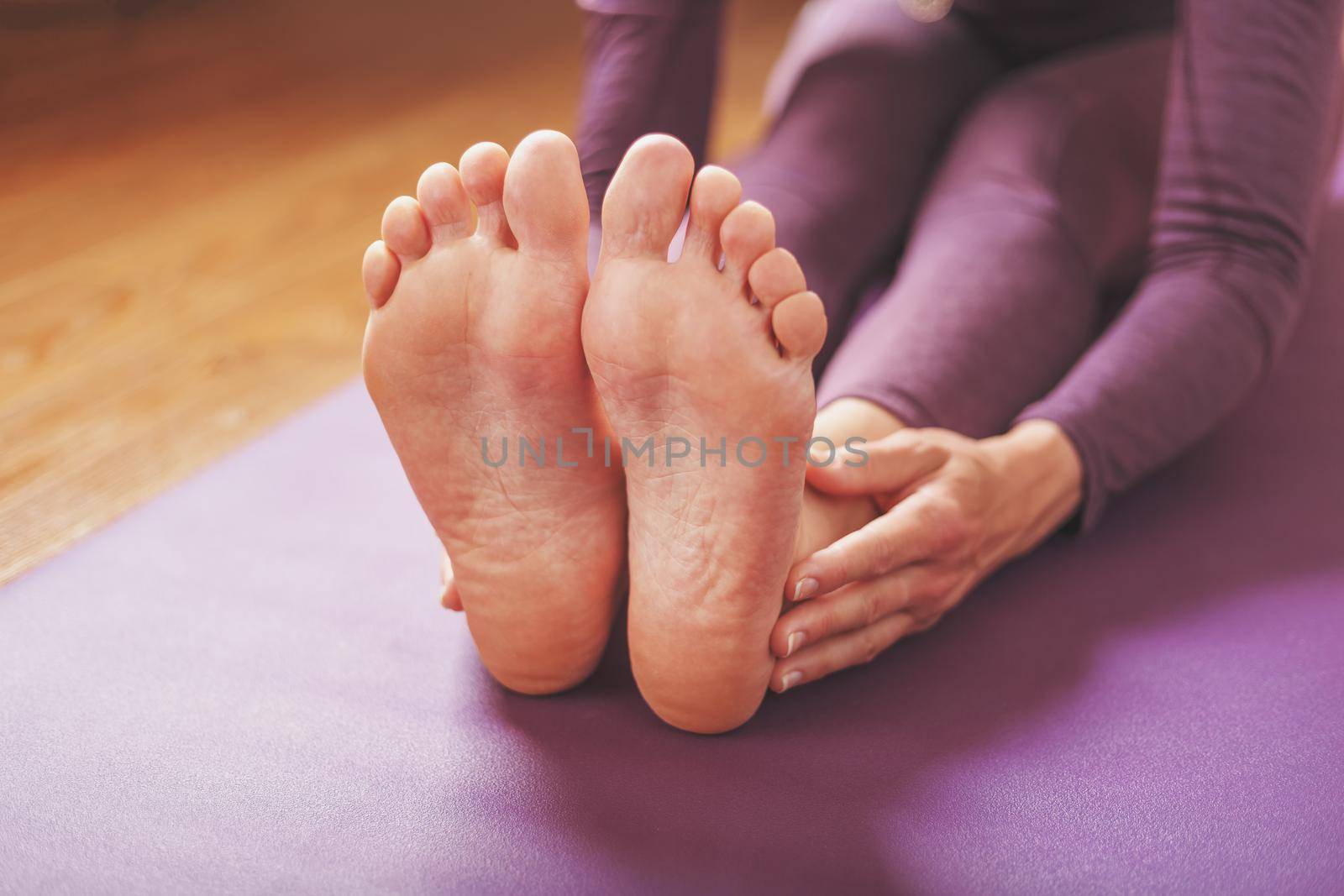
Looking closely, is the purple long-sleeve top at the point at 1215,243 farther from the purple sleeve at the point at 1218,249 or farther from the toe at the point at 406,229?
the toe at the point at 406,229

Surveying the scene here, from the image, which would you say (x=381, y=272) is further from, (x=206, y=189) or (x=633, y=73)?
(x=206, y=189)

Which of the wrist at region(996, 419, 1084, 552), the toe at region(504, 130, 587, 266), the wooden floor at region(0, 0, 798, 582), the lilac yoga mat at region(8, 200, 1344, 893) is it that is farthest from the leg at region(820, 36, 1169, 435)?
the wooden floor at region(0, 0, 798, 582)

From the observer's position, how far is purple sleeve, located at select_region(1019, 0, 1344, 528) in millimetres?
771

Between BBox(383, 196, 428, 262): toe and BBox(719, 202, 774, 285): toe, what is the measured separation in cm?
16

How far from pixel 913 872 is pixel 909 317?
0.38 metres

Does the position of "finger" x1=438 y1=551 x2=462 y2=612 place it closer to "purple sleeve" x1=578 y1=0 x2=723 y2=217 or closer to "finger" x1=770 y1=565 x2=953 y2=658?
"finger" x1=770 y1=565 x2=953 y2=658

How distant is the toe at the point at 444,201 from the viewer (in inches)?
23.2

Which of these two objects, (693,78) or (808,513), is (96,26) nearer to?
(693,78)

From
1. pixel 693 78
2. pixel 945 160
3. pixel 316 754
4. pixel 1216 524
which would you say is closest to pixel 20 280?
pixel 693 78

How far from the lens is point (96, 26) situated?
8.53 ft

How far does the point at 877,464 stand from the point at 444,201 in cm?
29

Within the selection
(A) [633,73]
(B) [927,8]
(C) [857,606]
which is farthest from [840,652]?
(B) [927,8]

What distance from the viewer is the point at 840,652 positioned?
67cm

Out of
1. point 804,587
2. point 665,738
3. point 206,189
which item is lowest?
point 206,189
